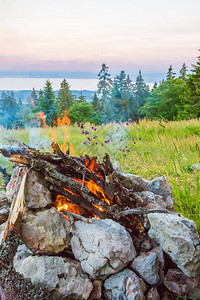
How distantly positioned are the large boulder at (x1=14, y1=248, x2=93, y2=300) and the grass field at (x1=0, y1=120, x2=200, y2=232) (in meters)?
1.03

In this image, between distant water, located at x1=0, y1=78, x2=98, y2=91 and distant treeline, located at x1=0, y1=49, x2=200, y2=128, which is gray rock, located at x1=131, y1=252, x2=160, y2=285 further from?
distant treeline, located at x1=0, y1=49, x2=200, y2=128

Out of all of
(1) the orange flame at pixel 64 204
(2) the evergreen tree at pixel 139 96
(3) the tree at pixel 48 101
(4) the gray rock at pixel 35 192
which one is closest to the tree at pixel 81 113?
(3) the tree at pixel 48 101

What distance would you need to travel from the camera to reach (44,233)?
1537mm

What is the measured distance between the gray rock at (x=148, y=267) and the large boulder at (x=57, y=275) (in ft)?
1.03

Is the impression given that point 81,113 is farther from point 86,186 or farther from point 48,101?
point 86,186

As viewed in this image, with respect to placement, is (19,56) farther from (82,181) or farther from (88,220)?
(88,220)

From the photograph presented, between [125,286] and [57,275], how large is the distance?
41cm

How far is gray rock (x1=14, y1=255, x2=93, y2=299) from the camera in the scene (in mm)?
1431

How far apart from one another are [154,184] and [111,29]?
10.6 feet

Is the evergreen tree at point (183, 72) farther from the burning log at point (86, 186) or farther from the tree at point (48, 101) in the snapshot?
the burning log at point (86, 186)

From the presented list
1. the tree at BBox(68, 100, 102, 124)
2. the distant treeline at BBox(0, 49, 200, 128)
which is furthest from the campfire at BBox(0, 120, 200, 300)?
the tree at BBox(68, 100, 102, 124)

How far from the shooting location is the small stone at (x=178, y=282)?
1488 mm

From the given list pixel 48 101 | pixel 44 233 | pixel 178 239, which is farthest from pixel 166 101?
pixel 44 233

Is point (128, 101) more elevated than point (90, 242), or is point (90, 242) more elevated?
point (128, 101)
